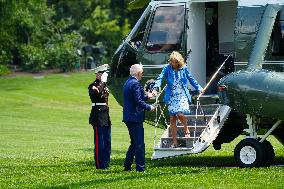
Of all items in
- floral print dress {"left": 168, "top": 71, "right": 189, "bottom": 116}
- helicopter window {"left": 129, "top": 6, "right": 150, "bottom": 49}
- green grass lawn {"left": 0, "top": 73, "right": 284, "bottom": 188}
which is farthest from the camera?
helicopter window {"left": 129, "top": 6, "right": 150, "bottom": 49}

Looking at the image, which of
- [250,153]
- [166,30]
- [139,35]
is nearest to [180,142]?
[250,153]

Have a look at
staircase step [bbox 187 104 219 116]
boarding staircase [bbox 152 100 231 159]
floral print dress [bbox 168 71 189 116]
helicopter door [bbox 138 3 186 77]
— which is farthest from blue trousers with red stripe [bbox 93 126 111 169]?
helicopter door [bbox 138 3 186 77]

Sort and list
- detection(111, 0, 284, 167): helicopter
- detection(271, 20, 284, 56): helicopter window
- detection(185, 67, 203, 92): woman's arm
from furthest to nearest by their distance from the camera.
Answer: detection(271, 20, 284, 56): helicopter window
detection(185, 67, 203, 92): woman's arm
detection(111, 0, 284, 167): helicopter

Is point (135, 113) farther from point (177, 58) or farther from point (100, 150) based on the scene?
point (177, 58)

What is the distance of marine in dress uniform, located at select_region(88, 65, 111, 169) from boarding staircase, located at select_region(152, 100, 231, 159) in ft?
2.94

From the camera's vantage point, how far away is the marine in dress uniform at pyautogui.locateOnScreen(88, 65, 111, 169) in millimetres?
17969

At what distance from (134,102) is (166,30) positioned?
124 inches

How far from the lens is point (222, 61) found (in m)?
19.8

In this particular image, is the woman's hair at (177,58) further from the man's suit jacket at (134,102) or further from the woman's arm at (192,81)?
the man's suit jacket at (134,102)

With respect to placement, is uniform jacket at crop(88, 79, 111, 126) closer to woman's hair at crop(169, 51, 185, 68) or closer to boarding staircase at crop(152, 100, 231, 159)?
boarding staircase at crop(152, 100, 231, 159)

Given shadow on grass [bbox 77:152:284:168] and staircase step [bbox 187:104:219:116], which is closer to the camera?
staircase step [bbox 187:104:219:116]

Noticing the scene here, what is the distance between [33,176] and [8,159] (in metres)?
4.35

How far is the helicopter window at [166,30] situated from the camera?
19406mm

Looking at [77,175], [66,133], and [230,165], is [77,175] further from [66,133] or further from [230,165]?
[66,133]
